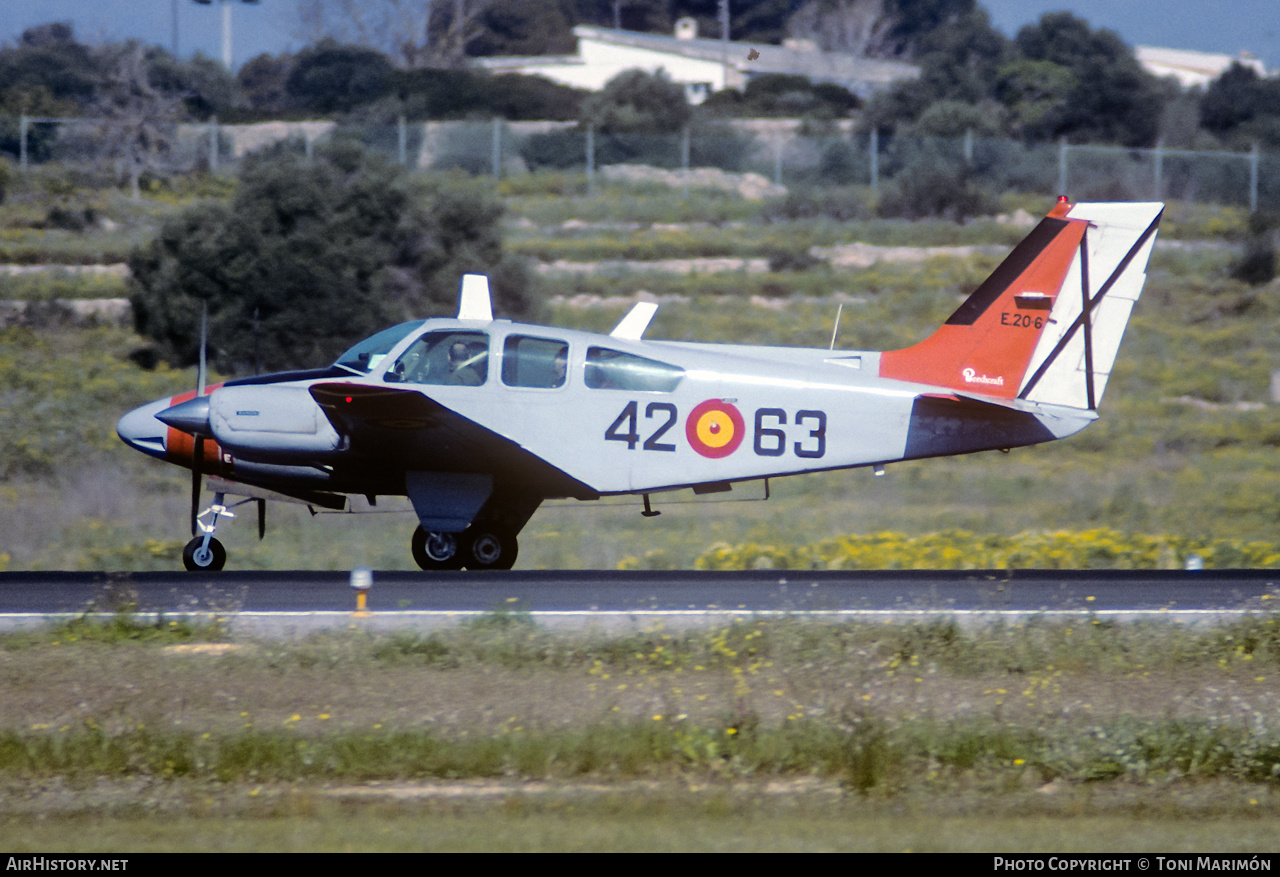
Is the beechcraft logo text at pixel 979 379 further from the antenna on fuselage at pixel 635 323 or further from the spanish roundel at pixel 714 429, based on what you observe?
the antenna on fuselage at pixel 635 323

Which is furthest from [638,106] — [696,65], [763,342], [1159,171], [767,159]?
[763,342]

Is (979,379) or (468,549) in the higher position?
(979,379)

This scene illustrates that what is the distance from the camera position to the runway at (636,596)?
442 inches

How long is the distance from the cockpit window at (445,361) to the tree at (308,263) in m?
13.9

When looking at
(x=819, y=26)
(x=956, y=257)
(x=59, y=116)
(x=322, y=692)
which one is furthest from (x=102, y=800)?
(x=819, y=26)

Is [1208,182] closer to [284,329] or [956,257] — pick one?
[956,257]

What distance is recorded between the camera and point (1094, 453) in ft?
90.3

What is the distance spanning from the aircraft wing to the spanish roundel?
48.3 inches

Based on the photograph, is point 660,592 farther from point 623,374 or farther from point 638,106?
point 638,106

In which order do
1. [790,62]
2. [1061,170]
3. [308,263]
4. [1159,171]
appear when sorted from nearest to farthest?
[308,263] → [1159,171] → [1061,170] → [790,62]

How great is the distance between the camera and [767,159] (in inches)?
2060

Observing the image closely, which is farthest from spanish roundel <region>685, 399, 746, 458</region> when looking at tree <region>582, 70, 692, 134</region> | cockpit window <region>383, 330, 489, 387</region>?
tree <region>582, 70, 692, 134</region>

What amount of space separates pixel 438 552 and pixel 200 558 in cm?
242

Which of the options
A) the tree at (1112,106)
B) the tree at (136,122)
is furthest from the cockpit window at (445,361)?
the tree at (1112,106)
